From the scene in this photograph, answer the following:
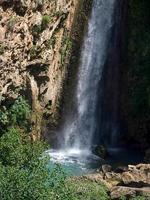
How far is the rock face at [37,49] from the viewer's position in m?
29.6

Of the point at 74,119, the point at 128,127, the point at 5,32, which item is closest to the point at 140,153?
the point at 128,127

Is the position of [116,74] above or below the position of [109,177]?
above

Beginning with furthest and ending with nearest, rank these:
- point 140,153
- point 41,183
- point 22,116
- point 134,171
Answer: point 140,153
point 22,116
point 134,171
point 41,183

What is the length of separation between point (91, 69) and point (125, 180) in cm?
1090

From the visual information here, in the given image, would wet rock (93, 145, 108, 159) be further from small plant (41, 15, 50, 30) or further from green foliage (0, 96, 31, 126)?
small plant (41, 15, 50, 30)

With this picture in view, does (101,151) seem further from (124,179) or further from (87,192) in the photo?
(87,192)

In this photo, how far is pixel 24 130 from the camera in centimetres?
3319

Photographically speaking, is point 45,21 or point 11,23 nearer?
point 11,23

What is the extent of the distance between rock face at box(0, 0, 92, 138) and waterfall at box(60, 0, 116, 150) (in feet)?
3.66

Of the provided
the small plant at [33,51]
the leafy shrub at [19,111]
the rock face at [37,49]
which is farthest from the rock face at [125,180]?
the small plant at [33,51]

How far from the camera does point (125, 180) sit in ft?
88.7

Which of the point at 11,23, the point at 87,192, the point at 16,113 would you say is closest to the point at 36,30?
the point at 11,23

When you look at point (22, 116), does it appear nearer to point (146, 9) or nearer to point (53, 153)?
point (53, 153)

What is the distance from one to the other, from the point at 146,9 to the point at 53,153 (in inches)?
401
